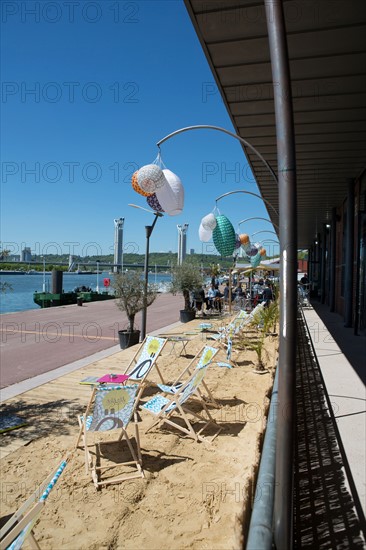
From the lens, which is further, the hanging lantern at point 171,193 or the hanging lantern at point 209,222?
the hanging lantern at point 209,222

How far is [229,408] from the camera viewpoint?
16.7ft

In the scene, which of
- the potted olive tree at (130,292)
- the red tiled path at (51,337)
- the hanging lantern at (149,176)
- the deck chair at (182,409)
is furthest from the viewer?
the potted olive tree at (130,292)

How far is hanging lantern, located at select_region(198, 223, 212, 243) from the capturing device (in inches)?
428

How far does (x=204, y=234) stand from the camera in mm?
11008

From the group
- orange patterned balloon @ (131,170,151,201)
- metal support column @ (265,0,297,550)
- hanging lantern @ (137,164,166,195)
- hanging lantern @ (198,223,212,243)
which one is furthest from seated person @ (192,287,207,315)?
metal support column @ (265,0,297,550)

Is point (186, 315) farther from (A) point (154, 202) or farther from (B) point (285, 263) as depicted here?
(B) point (285, 263)

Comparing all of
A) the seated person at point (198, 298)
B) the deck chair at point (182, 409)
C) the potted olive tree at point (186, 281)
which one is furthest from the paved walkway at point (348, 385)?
the seated person at point (198, 298)

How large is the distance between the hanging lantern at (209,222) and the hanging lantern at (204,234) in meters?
0.24

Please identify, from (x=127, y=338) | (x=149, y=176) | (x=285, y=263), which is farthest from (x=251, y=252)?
(x=285, y=263)

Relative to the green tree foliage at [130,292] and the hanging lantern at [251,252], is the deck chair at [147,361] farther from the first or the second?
the hanging lantern at [251,252]

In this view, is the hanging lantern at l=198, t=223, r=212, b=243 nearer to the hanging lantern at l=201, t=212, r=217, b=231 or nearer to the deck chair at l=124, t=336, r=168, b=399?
the hanging lantern at l=201, t=212, r=217, b=231

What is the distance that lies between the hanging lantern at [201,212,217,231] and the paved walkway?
13.0ft

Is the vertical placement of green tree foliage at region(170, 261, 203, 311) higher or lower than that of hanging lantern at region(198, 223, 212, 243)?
lower

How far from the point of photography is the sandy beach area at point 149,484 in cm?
266
